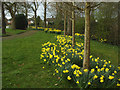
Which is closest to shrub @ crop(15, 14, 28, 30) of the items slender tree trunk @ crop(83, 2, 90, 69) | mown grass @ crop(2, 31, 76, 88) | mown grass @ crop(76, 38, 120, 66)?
mown grass @ crop(76, 38, 120, 66)

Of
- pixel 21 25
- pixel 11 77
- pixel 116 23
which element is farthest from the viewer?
pixel 21 25

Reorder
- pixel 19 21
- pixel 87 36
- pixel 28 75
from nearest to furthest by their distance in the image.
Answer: pixel 87 36 → pixel 28 75 → pixel 19 21

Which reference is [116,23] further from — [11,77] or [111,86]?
[11,77]

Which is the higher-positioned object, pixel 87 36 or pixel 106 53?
pixel 87 36

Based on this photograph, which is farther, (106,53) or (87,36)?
(106,53)

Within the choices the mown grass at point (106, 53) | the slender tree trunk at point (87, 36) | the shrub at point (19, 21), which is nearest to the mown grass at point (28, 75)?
the slender tree trunk at point (87, 36)

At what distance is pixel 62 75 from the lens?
3.10 metres

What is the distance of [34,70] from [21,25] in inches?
631

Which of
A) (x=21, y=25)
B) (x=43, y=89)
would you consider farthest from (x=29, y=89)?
(x=21, y=25)

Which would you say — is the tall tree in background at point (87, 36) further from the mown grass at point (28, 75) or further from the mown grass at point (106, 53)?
the mown grass at point (106, 53)

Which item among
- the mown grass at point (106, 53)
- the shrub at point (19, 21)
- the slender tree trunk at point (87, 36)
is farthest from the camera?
the shrub at point (19, 21)

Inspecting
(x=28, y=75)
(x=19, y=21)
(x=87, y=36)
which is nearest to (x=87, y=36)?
(x=87, y=36)

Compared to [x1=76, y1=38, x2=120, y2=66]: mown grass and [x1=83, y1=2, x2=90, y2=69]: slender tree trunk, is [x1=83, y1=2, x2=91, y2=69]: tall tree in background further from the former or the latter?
[x1=76, y1=38, x2=120, y2=66]: mown grass

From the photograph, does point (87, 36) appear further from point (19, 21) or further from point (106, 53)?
point (19, 21)
